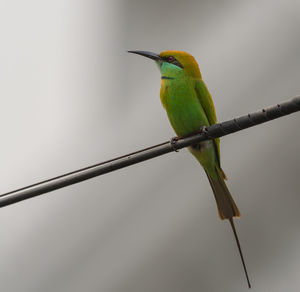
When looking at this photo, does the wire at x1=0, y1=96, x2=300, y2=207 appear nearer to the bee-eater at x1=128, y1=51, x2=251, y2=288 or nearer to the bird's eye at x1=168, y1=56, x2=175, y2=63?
the bee-eater at x1=128, y1=51, x2=251, y2=288

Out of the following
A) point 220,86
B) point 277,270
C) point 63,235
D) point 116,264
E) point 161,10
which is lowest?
point 277,270

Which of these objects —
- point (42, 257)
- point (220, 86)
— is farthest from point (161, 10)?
point (42, 257)

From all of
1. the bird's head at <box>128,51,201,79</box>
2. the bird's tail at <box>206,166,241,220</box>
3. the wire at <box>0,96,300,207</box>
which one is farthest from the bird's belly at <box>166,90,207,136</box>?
the wire at <box>0,96,300,207</box>

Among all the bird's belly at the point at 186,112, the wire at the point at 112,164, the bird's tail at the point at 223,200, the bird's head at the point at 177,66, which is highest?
the bird's head at the point at 177,66

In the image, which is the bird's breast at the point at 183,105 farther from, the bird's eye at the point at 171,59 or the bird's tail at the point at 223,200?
the bird's tail at the point at 223,200

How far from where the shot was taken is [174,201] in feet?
14.3

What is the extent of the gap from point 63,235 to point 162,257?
1.16 metres

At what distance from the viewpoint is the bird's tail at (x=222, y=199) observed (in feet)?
7.01

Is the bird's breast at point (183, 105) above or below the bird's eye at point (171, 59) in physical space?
Result: below

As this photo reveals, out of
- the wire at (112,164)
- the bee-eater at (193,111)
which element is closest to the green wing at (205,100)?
the bee-eater at (193,111)

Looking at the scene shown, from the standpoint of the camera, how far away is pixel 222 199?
217 centimetres

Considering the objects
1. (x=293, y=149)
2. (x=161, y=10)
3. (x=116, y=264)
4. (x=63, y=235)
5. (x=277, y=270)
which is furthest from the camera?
(x=161, y=10)

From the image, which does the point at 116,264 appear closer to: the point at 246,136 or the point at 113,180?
the point at 113,180

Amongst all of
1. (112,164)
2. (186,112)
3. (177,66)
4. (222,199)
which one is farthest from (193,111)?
(112,164)
